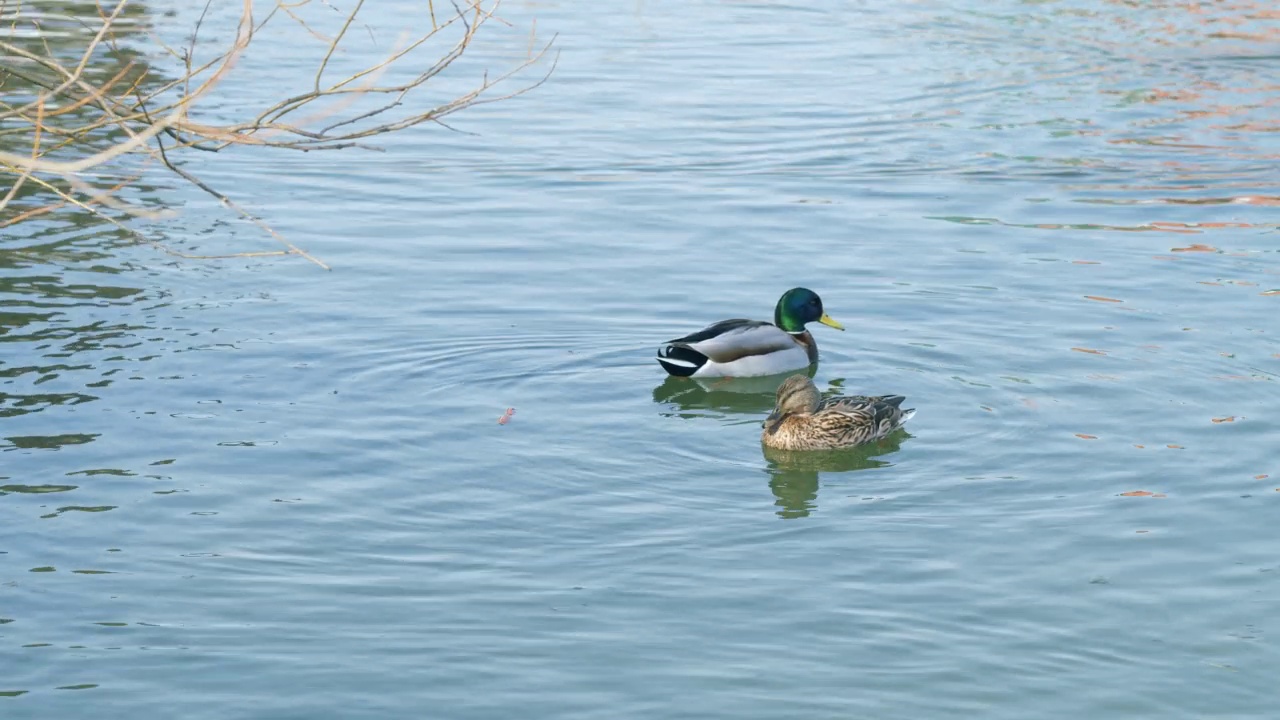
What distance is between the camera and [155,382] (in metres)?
12.0

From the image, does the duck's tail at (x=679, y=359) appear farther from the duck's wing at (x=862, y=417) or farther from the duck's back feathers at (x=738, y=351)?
the duck's wing at (x=862, y=417)

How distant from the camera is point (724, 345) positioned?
1284 cm

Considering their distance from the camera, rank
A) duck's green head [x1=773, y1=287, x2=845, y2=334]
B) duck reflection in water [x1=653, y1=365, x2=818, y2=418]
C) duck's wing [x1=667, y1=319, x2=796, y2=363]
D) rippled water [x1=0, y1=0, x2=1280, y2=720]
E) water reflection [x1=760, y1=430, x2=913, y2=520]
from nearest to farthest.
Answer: rippled water [x1=0, y1=0, x2=1280, y2=720], water reflection [x1=760, y1=430, x2=913, y2=520], duck reflection in water [x1=653, y1=365, x2=818, y2=418], duck's wing [x1=667, y1=319, x2=796, y2=363], duck's green head [x1=773, y1=287, x2=845, y2=334]

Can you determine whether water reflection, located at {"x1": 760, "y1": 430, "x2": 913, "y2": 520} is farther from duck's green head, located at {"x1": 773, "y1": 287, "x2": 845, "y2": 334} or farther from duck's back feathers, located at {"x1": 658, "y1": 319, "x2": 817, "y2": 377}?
duck's green head, located at {"x1": 773, "y1": 287, "x2": 845, "y2": 334}

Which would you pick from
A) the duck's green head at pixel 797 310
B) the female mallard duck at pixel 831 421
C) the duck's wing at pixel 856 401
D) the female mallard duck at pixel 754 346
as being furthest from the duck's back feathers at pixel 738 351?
the duck's wing at pixel 856 401

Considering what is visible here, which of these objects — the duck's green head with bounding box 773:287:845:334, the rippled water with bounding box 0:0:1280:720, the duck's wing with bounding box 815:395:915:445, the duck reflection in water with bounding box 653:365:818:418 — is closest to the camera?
the rippled water with bounding box 0:0:1280:720

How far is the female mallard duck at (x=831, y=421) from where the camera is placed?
11.2m

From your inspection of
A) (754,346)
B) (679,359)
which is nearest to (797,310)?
(754,346)

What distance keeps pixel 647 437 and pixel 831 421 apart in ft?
3.65

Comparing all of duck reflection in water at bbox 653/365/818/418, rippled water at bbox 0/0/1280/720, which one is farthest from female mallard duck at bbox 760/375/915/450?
duck reflection in water at bbox 653/365/818/418

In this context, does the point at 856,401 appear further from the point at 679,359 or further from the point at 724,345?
the point at 724,345

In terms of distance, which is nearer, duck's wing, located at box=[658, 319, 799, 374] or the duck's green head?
duck's wing, located at box=[658, 319, 799, 374]

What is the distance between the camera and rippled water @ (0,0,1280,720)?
26.0 ft

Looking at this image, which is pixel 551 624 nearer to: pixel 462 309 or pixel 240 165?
pixel 462 309
